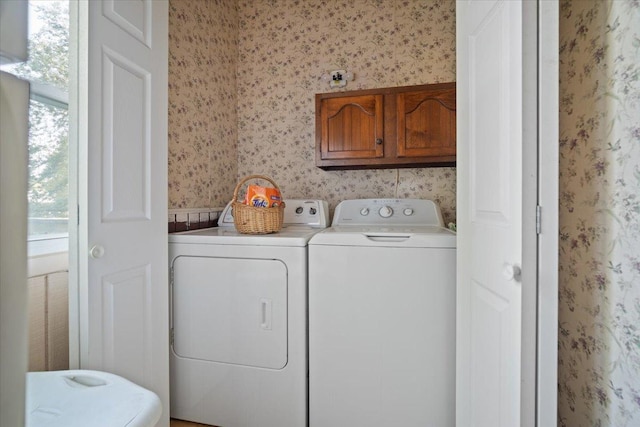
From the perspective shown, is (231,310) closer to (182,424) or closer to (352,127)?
(182,424)

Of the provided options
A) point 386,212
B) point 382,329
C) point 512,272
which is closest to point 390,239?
point 382,329

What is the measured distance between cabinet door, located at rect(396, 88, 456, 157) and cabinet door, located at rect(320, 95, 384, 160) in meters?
0.14

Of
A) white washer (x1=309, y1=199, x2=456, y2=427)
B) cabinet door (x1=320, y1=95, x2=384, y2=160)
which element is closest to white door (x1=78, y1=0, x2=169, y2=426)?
white washer (x1=309, y1=199, x2=456, y2=427)

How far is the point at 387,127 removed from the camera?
1.94 m

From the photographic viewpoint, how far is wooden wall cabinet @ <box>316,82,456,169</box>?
1.86 m

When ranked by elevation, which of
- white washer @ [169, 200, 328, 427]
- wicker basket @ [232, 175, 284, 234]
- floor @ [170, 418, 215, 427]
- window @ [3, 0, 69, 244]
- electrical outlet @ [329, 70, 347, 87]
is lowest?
floor @ [170, 418, 215, 427]

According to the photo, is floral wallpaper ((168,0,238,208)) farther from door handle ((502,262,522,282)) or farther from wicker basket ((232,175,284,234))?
door handle ((502,262,522,282))

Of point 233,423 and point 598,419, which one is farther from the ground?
point 598,419

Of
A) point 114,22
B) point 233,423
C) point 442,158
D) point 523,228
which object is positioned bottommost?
point 233,423

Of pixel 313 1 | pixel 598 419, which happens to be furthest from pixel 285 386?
pixel 313 1

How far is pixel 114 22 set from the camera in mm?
1172

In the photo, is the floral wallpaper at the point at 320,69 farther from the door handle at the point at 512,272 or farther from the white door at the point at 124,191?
the door handle at the point at 512,272

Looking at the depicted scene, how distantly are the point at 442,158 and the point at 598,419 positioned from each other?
138cm

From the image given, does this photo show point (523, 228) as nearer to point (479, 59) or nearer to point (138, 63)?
point (479, 59)
